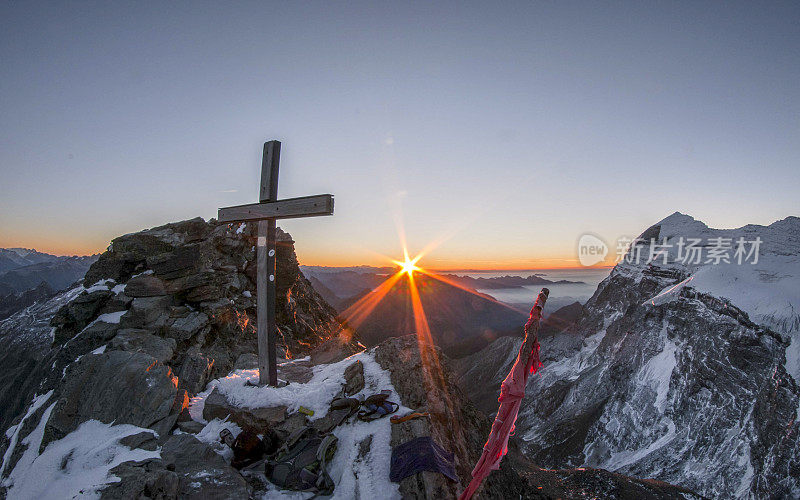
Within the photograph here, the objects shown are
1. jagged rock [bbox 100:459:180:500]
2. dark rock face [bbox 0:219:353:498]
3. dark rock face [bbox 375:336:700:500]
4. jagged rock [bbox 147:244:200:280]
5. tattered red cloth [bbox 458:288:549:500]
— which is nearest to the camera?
tattered red cloth [bbox 458:288:549:500]

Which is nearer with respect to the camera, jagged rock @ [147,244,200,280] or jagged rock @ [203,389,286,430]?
jagged rock @ [203,389,286,430]

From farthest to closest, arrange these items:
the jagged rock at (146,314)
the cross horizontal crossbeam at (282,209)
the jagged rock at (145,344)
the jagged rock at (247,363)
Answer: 1. the jagged rock at (146,314)
2. the jagged rock at (247,363)
3. the jagged rock at (145,344)
4. the cross horizontal crossbeam at (282,209)

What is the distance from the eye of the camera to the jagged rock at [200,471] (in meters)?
4.66

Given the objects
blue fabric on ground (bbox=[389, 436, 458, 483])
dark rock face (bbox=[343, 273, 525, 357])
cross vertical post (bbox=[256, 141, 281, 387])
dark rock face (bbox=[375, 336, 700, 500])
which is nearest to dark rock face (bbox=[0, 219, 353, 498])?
cross vertical post (bbox=[256, 141, 281, 387])

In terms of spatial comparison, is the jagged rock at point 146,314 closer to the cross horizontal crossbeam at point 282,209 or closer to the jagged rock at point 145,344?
the jagged rock at point 145,344

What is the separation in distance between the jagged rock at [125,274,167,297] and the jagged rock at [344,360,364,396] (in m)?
10.4

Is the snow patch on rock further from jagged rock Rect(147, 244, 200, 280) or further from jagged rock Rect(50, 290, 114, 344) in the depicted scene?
jagged rock Rect(147, 244, 200, 280)

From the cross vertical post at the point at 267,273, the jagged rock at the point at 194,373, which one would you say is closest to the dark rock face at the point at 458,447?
the cross vertical post at the point at 267,273

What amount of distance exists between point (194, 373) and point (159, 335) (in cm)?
344

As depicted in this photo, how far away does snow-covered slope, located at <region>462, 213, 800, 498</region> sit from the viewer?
49438 millimetres

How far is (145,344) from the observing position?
10.6m

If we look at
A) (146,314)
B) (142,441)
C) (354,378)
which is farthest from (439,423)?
(146,314)

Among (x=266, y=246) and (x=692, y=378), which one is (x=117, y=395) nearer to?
(x=266, y=246)

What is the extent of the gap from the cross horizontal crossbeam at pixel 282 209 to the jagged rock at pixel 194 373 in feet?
16.5
